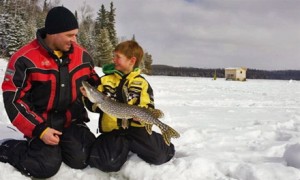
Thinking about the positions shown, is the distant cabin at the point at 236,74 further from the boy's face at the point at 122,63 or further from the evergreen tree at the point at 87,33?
the boy's face at the point at 122,63

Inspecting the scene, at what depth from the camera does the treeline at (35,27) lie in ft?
133

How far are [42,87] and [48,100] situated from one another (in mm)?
155

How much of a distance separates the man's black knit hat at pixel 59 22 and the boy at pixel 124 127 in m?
0.63

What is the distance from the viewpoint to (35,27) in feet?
160

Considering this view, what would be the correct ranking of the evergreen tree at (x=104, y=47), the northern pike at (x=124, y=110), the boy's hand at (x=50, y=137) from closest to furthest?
the boy's hand at (x=50, y=137), the northern pike at (x=124, y=110), the evergreen tree at (x=104, y=47)

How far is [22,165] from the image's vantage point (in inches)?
139

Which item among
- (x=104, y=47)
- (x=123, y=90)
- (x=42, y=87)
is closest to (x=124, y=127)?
(x=123, y=90)

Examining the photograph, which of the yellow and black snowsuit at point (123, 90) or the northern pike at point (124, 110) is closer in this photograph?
the northern pike at point (124, 110)

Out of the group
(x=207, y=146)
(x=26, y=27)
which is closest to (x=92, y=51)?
(x=26, y=27)

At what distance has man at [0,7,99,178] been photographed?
3529 mm

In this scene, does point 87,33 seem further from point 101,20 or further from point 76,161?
point 76,161

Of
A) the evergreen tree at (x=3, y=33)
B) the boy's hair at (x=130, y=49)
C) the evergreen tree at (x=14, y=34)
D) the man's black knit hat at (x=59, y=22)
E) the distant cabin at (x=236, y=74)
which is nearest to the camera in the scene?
the man's black knit hat at (x=59, y=22)

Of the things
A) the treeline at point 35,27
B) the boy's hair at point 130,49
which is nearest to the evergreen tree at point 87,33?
the treeline at point 35,27

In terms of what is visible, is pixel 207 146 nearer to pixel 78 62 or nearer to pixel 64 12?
pixel 78 62
